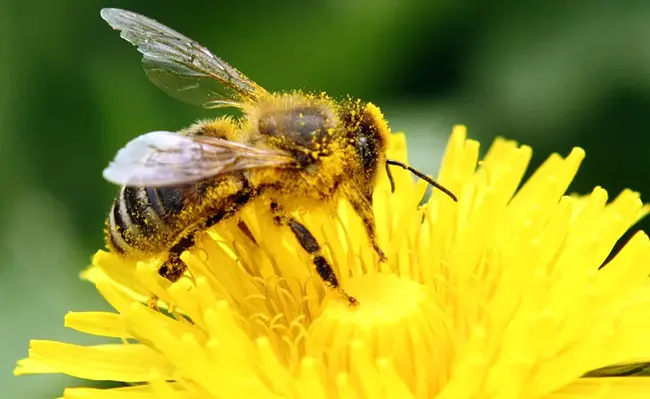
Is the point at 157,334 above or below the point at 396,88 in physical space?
below

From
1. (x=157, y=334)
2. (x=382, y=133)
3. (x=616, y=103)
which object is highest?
(x=616, y=103)

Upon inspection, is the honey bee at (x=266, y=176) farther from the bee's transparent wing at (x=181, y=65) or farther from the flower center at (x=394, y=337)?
the bee's transparent wing at (x=181, y=65)

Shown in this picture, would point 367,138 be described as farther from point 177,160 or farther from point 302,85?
point 302,85

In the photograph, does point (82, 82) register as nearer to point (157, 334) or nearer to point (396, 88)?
point (396, 88)

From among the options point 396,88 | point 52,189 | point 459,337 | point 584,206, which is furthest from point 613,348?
point 52,189

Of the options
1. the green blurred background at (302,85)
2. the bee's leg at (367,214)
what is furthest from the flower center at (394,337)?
the green blurred background at (302,85)

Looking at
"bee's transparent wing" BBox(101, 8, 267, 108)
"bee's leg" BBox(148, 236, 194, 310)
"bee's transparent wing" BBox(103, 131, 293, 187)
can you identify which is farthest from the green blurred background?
"bee's transparent wing" BBox(103, 131, 293, 187)

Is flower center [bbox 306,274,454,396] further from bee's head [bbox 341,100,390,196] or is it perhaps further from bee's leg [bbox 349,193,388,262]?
bee's head [bbox 341,100,390,196]
